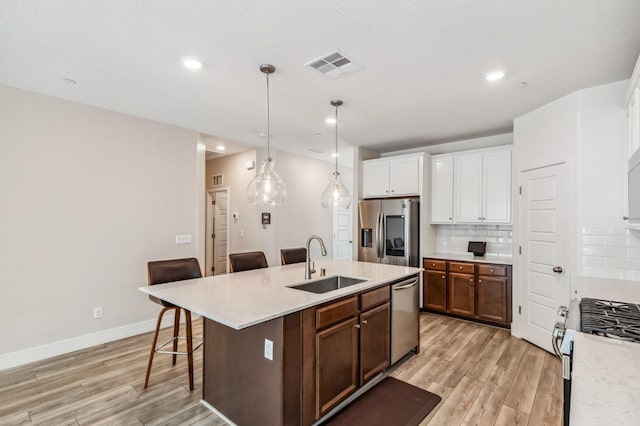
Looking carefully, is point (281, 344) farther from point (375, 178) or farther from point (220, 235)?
point (220, 235)

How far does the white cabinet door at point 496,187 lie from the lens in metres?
4.14

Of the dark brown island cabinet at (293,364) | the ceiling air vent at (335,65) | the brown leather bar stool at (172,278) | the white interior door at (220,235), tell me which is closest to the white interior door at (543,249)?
the dark brown island cabinet at (293,364)

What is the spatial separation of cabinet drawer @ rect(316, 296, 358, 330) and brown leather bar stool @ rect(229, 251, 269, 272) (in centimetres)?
135

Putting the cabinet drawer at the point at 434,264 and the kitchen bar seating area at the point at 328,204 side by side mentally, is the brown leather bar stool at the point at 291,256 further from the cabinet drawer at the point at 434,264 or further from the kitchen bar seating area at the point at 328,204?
the cabinet drawer at the point at 434,264

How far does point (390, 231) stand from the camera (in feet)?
15.6

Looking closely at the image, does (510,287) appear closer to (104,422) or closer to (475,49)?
(475,49)

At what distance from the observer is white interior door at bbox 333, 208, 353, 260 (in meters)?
6.98

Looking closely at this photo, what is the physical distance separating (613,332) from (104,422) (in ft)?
9.99

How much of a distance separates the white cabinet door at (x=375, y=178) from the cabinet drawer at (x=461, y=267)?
144 centimetres

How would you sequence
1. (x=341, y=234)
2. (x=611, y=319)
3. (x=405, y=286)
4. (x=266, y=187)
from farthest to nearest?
(x=341, y=234), (x=405, y=286), (x=266, y=187), (x=611, y=319)

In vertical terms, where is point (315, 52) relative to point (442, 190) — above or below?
above

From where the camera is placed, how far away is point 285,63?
2471 mm

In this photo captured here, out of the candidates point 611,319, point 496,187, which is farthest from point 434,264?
point 611,319

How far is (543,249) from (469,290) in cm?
116
